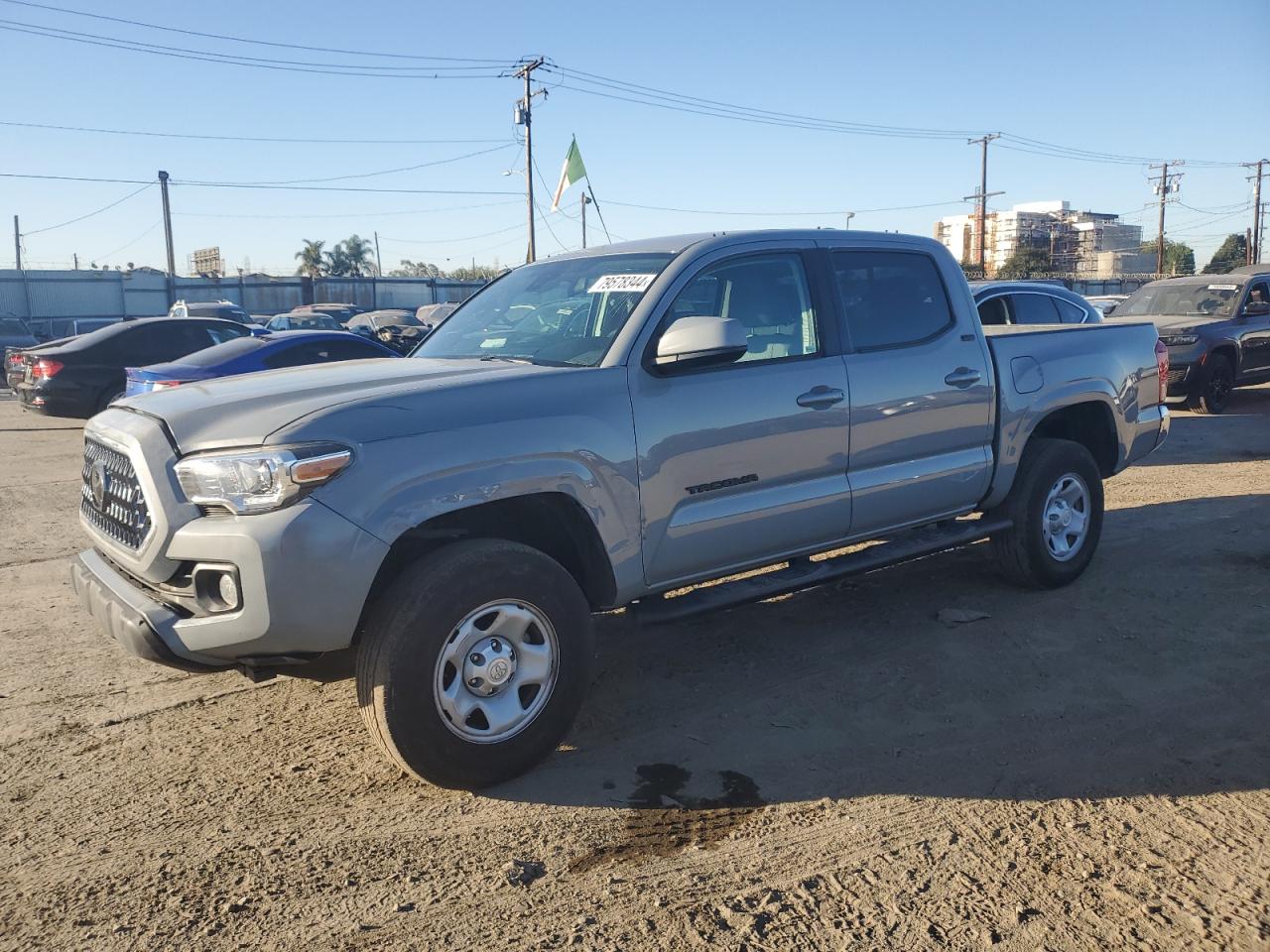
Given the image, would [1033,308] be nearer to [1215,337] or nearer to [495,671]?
[1215,337]

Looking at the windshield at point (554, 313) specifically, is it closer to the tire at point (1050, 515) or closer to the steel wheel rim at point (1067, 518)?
the tire at point (1050, 515)

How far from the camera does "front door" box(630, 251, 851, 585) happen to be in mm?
3973

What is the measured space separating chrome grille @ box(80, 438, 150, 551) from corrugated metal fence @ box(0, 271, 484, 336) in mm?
42053

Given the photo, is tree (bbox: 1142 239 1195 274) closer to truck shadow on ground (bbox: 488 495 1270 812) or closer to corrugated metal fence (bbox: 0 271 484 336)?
corrugated metal fence (bbox: 0 271 484 336)

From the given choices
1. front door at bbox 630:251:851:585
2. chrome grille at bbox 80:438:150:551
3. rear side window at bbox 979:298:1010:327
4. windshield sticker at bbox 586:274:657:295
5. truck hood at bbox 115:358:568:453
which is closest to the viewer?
truck hood at bbox 115:358:568:453

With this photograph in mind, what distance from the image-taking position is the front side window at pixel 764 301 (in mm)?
4422

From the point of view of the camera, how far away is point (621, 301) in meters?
4.23

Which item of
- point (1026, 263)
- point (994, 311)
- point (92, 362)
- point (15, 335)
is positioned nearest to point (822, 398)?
point (994, 311)

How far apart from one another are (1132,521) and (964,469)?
316 centimetres

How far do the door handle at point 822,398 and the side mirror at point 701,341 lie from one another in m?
0.61

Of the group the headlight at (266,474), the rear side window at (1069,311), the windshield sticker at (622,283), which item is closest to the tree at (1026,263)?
the rear side window at (1069,311)

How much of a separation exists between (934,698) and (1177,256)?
9370 cm

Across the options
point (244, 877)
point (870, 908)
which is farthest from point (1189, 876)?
point (244, 877)

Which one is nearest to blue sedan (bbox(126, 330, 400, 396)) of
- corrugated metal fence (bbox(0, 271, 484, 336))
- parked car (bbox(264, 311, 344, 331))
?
parked car (bbox(264, 311, 344, 331))
